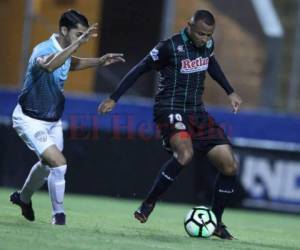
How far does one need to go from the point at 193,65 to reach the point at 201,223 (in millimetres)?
1539

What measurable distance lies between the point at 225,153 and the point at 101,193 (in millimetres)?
6207

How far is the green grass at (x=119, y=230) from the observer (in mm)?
7824

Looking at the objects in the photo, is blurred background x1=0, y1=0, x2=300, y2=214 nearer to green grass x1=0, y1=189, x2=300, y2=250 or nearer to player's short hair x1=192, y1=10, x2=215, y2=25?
green grass x1=0, y1=189, x2=300, y2=250

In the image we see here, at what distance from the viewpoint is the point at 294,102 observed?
627 inches

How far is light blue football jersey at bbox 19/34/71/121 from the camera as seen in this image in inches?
364

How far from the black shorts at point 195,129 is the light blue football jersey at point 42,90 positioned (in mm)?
1031

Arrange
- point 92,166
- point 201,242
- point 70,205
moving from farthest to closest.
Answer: point 92,166, point 70,205, point 201,242

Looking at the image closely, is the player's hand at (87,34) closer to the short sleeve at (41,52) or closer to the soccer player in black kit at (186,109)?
the short sleeve at (41,52)

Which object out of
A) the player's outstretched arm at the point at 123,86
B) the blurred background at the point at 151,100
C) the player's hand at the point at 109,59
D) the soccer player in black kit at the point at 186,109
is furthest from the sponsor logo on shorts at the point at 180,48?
the blurred background at the point at 151,100

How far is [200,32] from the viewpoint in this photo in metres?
9.25

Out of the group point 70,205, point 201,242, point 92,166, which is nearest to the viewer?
point 201,242

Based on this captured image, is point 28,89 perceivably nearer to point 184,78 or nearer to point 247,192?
point 184,78

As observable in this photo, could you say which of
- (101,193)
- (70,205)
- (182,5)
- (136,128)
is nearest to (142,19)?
(182,5)

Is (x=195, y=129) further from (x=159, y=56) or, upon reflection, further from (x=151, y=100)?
(x=151, y=100)
